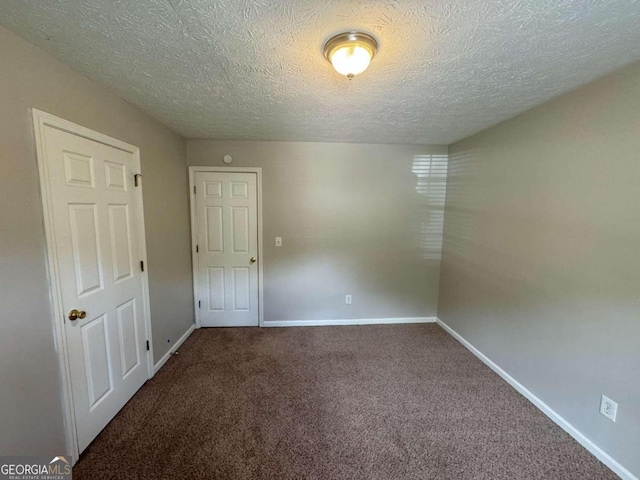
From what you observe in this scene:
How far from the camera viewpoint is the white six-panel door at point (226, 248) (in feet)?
9.64

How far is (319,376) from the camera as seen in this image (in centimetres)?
225

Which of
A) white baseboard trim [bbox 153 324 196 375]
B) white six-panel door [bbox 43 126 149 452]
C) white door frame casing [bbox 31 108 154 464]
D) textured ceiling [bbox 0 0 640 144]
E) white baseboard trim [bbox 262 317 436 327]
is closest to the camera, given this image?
textured ceiling [bbox 0 0 640 144]

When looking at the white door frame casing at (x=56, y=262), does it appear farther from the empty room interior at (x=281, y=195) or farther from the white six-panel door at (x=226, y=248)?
the white six-panel door at (x=226, y=248)

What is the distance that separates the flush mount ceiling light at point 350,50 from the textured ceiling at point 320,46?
0.04 metres

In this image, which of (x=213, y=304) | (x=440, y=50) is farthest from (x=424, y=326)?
(x=440, y=50)

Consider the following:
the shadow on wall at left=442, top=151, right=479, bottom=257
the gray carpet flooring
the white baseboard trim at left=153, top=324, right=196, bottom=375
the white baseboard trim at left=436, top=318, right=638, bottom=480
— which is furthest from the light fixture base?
the white baseboard trim at left=153, top=324, right=196, bottom=375

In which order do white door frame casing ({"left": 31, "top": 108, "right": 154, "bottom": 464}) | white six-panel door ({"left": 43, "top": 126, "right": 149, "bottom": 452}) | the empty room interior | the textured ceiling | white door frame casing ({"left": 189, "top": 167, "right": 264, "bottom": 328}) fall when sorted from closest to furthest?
1. the textured ceiling
2. the empty room interior
3. white door frame casing ({"left": 31, "top": 108, "right": 154, "bottom": 464})
4. white six-panel door ({"left": 43, "top": 126, "right": 149, "bottom": 452})
5. white door frame casing ({"left": 189, "top": 167, "right": 264, "bottom": 328})

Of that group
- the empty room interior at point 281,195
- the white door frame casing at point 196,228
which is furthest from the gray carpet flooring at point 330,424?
the white door frame casing at point 196,228

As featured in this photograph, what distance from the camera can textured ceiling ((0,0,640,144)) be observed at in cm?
100

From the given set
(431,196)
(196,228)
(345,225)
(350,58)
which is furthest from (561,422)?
(196,228)

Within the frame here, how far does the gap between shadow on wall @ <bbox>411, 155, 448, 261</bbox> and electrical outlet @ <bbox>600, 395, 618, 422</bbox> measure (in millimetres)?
1927

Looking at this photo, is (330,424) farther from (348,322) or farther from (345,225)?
(345,225)

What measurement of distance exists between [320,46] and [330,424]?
2377 mm

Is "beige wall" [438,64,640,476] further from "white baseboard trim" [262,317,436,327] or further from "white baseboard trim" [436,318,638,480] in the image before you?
"white baseboard trim" [262,317,436,327]
